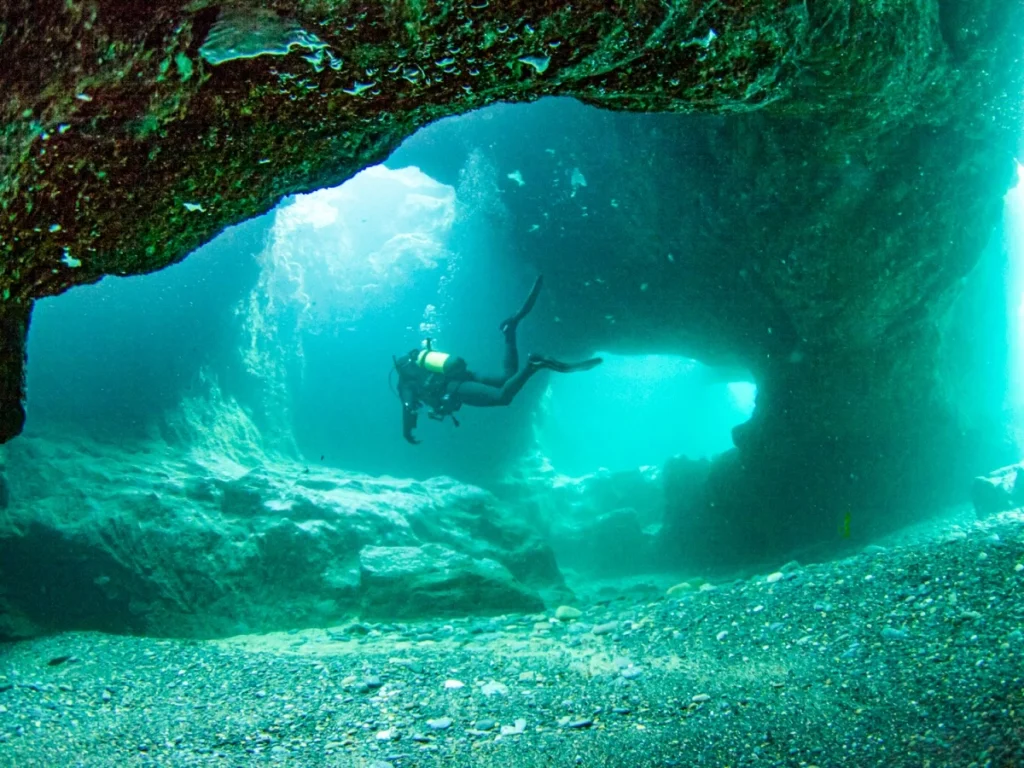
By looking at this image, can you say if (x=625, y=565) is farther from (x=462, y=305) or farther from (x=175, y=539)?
(x=175, y=539)

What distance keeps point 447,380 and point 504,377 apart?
124cm

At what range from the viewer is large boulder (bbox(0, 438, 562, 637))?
717 centimetres

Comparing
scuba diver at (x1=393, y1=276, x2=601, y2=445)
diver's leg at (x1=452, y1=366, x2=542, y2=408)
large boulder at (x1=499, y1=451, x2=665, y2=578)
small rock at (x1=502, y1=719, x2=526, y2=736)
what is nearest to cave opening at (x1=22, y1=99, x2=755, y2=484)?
large boulder at (x1=499, y1=451, x2=665, y2=578)

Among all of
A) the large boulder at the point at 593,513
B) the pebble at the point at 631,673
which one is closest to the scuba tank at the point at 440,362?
the large boulder at the point at 593,513

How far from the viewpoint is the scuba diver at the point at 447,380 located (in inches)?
424

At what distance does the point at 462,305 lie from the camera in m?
17.0

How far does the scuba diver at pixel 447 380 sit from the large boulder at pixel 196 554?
7.61 feet

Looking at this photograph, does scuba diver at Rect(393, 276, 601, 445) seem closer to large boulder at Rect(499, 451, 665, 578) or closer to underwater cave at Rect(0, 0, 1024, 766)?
underwater cave at Rect(0, 0, 1024, 766)

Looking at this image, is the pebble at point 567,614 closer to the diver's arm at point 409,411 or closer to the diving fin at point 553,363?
the diving fin at point 553,363

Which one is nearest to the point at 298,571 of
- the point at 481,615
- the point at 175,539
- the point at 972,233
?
the point at 175,539

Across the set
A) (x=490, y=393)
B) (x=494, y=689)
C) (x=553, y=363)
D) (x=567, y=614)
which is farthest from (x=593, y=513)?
(x=494, y=689)

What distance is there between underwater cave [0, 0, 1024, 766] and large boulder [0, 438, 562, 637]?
7 cm

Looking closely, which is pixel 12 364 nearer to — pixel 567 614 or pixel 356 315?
pixel 567 614

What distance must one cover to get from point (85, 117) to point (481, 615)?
24.6 ft
